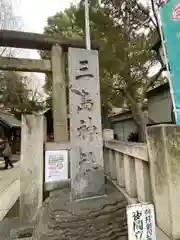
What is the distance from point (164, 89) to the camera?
10.5 metres

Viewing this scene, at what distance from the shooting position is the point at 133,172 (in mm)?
2936

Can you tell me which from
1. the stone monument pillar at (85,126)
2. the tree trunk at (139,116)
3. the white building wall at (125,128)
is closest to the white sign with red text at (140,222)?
the stone monument pillar at (85,126)

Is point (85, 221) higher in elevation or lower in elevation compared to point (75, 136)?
lower

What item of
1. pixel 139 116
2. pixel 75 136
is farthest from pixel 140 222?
pixel 139 116

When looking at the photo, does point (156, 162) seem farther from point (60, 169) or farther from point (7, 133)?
point (7, 133)

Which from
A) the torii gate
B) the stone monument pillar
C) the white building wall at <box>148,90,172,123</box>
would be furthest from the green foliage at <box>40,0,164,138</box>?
the stone monument pillar

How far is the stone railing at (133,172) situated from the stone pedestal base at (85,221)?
0.25m

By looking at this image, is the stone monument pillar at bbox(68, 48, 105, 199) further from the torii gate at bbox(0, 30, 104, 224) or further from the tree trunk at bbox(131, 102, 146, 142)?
the tree trunk at bbox(131, 102, 146, 142)

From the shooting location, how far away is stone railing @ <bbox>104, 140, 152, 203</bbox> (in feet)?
7.98

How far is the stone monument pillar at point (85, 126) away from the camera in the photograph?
10.5ft

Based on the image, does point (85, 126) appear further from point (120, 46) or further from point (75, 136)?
point (120, 46)

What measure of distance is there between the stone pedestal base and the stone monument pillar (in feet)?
1.07

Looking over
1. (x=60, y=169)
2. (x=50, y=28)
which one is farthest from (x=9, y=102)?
(x=60, y=169)

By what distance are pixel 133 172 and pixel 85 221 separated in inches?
38.1
